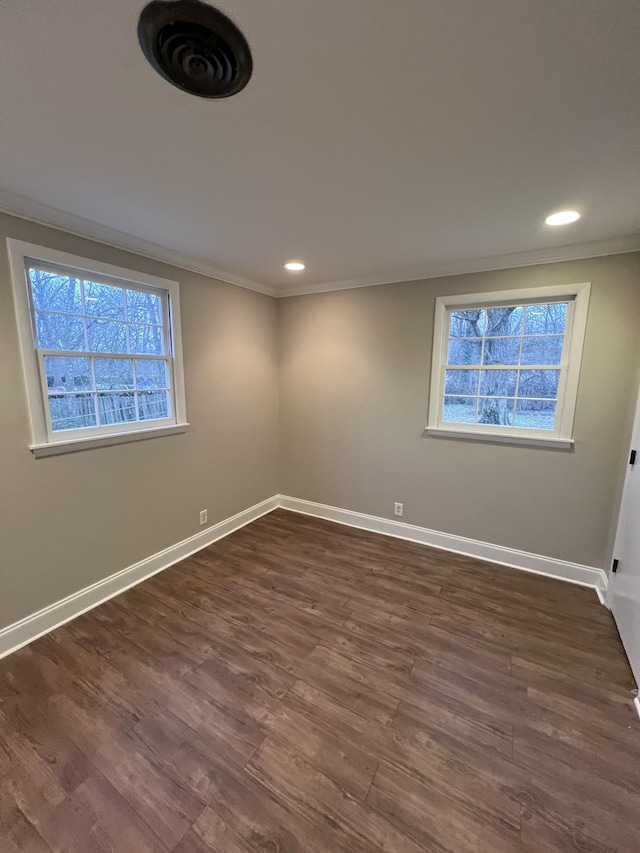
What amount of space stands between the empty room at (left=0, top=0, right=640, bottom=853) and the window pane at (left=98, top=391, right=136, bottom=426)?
0.6 inches

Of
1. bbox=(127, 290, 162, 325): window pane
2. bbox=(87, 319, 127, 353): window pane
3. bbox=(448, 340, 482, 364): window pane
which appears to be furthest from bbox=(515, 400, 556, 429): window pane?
bbox=(87, 319, 127, 353): window pane

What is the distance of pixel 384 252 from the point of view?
254 cm

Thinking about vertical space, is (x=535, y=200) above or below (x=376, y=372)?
above

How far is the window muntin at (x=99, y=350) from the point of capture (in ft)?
6.70

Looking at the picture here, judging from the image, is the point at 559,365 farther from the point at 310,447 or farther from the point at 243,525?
the point at 243,525

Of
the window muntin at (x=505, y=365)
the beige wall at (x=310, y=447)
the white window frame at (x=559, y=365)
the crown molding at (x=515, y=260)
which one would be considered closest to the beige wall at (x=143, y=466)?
the beige wall at (x=310, y=447)

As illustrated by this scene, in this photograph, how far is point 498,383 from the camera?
2.81 meters

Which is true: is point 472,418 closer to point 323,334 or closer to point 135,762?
point 323,334

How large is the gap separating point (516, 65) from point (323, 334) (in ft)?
8.43

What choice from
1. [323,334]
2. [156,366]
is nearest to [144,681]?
[156,366]

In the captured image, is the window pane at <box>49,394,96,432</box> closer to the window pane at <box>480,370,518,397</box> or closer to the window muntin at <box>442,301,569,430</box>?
the window muntin at <box>442,301,569,430</box>

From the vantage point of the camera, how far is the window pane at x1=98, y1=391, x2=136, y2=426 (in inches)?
92.8

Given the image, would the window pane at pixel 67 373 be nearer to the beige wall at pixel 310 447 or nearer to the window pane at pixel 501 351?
the beige wall at pixel 310 447

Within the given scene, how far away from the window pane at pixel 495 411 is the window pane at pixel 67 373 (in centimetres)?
294
